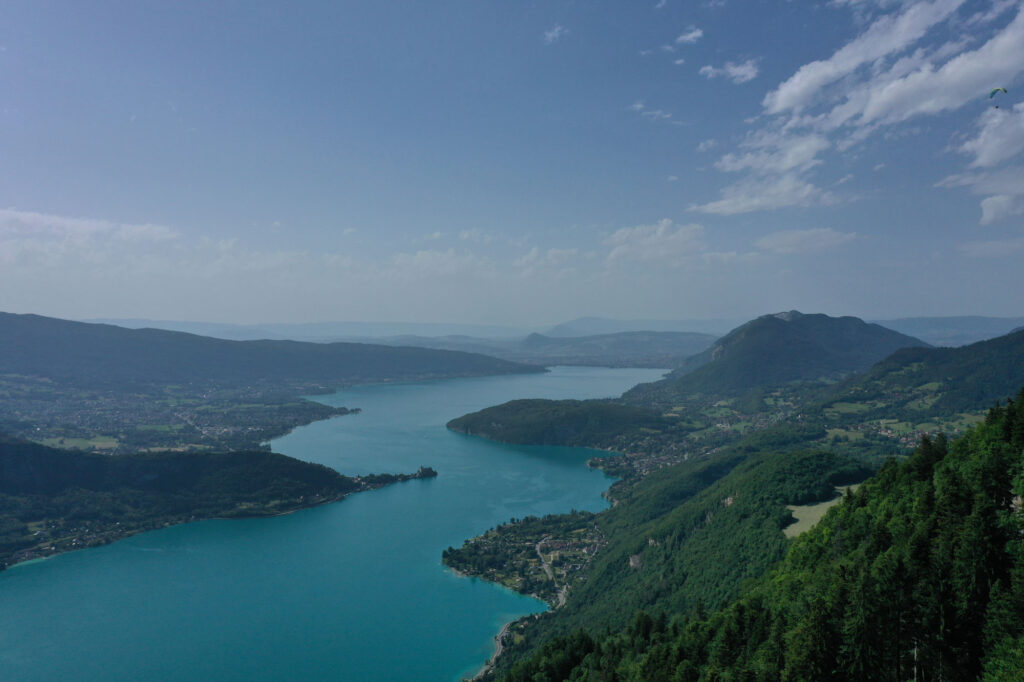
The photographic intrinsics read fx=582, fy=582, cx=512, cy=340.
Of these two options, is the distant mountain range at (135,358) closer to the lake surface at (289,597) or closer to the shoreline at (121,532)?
the shoreline at (121,532)

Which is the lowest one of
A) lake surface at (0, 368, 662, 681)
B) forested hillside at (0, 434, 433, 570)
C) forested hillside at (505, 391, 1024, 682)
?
lake surface at (0, 368, 662, 681)

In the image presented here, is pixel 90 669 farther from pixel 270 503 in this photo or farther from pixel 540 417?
pixel 540 417

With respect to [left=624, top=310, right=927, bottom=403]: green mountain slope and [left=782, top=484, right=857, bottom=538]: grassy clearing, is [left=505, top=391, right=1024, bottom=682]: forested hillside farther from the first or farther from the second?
[left=624, top=310, right=927, bottom=403]: green mountain slope

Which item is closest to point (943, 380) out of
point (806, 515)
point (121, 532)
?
point (806, 515)

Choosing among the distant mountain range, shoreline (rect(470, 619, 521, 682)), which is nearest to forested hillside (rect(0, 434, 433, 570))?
shoreline (rect(470, 619, 521, 682))

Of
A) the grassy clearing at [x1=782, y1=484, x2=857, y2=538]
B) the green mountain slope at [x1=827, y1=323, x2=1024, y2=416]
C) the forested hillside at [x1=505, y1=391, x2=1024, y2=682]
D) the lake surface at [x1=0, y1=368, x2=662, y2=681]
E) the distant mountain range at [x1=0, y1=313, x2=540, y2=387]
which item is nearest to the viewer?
the forested hillside at [x1=505, y1=391, x2=1024, y2=682]

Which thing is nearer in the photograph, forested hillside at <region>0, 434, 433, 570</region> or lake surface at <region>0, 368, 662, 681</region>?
lake surface at <region>0, 368, 662, 681</region>

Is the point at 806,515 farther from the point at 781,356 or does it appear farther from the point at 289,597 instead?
the point at 781,356

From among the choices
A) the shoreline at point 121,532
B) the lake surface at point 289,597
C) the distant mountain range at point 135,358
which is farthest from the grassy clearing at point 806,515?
the distant mountain range at point 135,358
